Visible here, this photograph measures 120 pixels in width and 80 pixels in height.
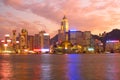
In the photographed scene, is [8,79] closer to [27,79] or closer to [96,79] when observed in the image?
[27,79]

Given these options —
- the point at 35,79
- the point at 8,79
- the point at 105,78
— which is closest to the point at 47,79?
the point at 35,79

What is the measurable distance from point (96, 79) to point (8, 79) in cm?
1323

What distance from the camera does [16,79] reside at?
2023 inches

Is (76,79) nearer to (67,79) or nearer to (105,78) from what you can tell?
(67,79)

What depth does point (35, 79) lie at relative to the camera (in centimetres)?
5178

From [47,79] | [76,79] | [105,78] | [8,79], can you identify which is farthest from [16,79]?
[105,78]

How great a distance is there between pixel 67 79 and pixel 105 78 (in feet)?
19.9

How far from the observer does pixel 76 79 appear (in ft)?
172

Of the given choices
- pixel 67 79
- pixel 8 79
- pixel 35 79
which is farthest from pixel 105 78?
pixel 8 79

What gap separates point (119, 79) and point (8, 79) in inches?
650

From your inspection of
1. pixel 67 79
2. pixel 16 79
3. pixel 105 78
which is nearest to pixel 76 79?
pixel 67 79

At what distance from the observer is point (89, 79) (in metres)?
51.9

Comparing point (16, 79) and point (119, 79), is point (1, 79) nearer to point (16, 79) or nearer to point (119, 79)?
point (16, 79)

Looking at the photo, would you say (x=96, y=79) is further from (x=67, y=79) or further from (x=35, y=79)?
(x=35, y=79)
